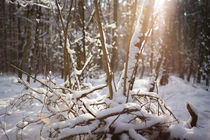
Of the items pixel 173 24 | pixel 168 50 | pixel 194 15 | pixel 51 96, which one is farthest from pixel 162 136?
pixel 194 15

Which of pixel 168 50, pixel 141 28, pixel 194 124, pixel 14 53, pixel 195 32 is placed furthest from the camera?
pixel 14 53

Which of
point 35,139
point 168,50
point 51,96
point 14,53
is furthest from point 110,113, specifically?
→ point 14,53

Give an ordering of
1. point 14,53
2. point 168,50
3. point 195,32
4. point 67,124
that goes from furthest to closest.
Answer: point 14,53 → point 195,32 → point 168,50 → point 67,124

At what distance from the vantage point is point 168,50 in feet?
21.0

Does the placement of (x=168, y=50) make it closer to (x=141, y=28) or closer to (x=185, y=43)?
(x=141, y=28)

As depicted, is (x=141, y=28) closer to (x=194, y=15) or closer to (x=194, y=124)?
(x=194, y=124)

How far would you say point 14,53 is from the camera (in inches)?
719

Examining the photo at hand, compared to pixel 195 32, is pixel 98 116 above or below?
below

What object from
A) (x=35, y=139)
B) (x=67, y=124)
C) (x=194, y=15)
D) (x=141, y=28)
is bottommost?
(x=35, y=139)

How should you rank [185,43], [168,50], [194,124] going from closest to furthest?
[194,124]
[168,50]
[185,43]

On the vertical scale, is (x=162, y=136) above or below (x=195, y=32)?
below

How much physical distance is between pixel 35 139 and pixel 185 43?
66.4 feet

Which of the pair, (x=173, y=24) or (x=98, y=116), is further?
(x=173, y=24)

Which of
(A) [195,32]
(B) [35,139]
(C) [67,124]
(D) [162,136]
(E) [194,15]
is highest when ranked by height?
(E) [194,15]
